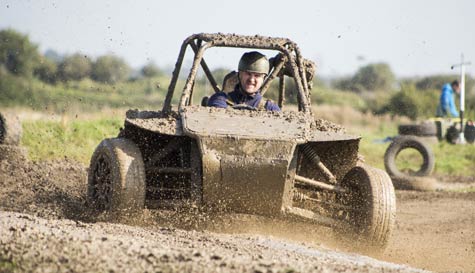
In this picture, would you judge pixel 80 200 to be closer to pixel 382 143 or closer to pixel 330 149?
pixel 330 149

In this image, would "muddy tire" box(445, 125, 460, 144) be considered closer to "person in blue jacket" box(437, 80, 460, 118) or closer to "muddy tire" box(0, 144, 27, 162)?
"person in blue jacket" box(437, 80, 460, 118)

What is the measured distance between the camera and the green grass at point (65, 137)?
594 inches

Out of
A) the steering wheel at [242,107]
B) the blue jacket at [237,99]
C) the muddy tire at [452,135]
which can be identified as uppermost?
the blue jacket at [237,99]

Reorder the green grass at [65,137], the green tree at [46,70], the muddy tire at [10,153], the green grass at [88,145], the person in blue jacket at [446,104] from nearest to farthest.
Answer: the muddy tire at [10,153], the green grass at [65,137], the green grass at [88,145], the green tree at [46,70], the person in blue jacket at [446,104]

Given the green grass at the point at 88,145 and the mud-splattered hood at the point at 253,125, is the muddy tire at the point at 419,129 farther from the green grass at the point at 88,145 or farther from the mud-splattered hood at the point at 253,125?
the mud-splattered hood at the point at 253,125

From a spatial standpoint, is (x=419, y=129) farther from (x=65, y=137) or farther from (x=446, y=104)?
(x=65, y=137)

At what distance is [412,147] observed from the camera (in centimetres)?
1627

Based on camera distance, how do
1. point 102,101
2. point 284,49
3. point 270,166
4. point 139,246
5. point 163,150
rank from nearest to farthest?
point 139,246
point 270,166
point 163,150
point 284,49
point 102,101

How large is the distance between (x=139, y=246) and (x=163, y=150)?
2.50 metres

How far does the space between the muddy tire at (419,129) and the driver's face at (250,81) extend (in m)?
11.5

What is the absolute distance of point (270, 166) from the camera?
24.1ft

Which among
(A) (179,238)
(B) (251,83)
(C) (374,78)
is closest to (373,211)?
(A) (179,238)

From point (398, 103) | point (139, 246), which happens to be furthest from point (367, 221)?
point (398, 103)

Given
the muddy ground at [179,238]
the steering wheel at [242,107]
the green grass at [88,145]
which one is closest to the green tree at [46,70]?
the green grass at [88,145]
